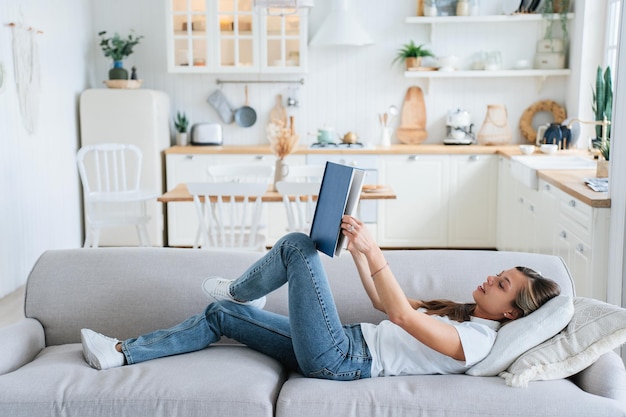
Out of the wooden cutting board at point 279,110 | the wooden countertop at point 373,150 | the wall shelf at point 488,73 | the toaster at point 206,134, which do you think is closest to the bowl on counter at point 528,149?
the wooden countertop at point 373,150

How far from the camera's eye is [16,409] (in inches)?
84.1

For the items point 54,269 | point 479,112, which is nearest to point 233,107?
point 479,112

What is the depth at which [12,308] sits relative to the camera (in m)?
4.54

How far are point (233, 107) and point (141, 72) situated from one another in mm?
829

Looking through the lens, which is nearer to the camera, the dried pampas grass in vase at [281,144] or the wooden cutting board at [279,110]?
the dried pampas grass in vase at [281,144]

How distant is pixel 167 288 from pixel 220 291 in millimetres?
256

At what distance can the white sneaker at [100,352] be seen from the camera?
7.62 ft

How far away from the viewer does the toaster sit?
249 inches

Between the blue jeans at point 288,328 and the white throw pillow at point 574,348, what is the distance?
445 mm

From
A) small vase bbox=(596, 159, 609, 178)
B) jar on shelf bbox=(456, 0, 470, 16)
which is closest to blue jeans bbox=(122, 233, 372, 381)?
small vase bbox=(596, 159, 609, 178)

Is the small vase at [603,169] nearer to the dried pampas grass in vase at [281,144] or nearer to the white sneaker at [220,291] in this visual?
the dried pampas grass in vase at [281,144]

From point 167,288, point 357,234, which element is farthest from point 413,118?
point 357,234

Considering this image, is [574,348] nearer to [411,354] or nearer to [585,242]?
[411,354]

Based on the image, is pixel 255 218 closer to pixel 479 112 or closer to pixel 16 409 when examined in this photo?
pixel 16 409
